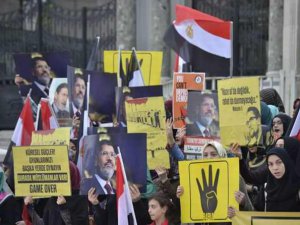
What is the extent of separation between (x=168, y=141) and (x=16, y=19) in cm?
1084

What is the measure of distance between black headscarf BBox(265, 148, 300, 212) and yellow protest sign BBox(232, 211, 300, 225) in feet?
0.27

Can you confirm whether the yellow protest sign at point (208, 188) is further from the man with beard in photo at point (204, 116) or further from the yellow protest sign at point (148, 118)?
the man with beard in photo at point (204, 116)

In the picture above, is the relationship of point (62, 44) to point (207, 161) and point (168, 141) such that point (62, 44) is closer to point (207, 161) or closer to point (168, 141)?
point (168, 141)

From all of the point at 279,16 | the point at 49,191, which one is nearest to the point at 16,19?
the point at 279,16

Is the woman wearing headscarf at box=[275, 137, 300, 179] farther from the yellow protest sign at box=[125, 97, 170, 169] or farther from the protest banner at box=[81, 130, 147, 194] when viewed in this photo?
the yellow protest sign at box=[125, 97, 170, 169]

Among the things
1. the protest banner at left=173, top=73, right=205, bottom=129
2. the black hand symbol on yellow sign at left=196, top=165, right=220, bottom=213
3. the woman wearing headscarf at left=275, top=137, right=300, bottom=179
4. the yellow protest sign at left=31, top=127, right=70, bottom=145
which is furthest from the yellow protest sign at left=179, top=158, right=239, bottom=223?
the protest banner at left=173, top=73, right=205, bottom=129

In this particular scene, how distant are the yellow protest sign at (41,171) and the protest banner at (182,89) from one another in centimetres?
143

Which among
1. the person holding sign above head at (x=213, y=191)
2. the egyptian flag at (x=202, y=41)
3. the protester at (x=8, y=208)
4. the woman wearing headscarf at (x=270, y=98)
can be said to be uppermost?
the egyptian flag at (x=202, y=41)

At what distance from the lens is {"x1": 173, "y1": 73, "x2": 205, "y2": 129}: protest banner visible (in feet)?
24.1

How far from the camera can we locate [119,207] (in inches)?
222

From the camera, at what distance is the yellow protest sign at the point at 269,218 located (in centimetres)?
498

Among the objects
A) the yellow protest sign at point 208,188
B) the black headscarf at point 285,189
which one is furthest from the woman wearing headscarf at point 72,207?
the black headscarf at point 285,189

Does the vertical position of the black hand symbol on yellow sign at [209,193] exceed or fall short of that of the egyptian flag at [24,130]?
it falls short

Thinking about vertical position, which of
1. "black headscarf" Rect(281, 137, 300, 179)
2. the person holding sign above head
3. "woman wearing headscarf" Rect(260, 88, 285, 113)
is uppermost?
"woman wearing headscarf" Rect(260, 88, 285, 113)
